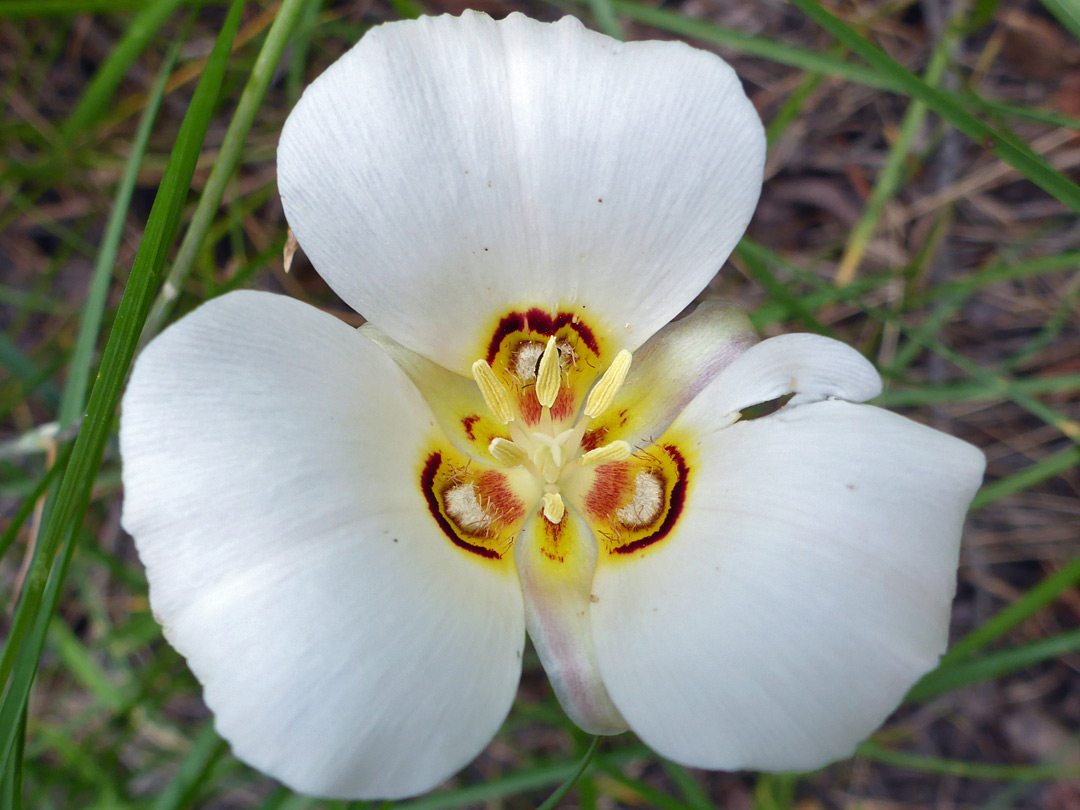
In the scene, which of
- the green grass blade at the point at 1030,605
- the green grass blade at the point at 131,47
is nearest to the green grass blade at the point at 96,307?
the green grass blade at the point at 131,47

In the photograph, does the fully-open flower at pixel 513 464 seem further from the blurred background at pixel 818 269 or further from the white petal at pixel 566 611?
the blurred background at pixel 818 269

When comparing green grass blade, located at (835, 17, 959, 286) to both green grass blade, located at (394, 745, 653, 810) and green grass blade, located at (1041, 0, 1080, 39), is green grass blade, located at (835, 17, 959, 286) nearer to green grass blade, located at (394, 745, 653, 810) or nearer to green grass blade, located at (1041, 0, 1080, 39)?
green grass blade, located at (1041, 0, 1080, 39)

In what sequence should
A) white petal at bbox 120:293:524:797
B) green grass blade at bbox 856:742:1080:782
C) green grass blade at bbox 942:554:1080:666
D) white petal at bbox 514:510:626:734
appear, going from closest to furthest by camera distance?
white petal at bbox 120:293:524:797 → white petal at bbox 514:510:626:734 → green grass blade at bbox 942:554:1080:666 → green grass blade at bbox 856:742:1080:782

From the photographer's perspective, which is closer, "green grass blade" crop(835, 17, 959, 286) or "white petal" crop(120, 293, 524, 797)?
"white petal" crop(120, 293, 524, 797)

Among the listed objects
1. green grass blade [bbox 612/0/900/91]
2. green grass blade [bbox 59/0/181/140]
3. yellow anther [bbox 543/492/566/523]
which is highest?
green grass blade [bbox 59/0/181/140]

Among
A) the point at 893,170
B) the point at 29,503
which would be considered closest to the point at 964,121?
the point at 893,170

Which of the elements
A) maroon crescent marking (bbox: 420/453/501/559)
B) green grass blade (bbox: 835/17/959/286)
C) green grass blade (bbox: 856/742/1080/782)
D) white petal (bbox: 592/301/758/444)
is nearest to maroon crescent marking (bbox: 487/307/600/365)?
white petal (bbox: 592/301/758/444)

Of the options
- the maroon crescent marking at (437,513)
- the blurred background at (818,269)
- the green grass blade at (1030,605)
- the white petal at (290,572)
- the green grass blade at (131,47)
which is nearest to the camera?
the white petal at (290,572)
